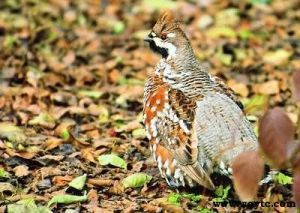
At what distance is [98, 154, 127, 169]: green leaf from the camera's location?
242 inches

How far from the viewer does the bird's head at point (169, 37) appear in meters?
6.06

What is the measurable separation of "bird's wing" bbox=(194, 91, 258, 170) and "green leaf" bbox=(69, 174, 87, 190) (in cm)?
97

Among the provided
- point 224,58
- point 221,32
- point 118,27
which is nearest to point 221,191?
point 224,58

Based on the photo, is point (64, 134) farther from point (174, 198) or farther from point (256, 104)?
point (256, 104)

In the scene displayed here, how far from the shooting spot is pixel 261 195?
5371 mm

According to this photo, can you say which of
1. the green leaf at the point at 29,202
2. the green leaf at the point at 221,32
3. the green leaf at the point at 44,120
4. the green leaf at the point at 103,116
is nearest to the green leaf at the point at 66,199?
the green leaf at the point at 29,202

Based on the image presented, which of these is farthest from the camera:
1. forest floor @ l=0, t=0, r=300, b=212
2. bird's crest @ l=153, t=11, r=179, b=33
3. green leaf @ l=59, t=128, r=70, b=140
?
green leaf @ l=59, t=128, r=70, b=140

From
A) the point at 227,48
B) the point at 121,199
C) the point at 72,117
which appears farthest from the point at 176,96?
the point at 227,48

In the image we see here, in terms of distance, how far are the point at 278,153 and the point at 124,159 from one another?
3120 mm

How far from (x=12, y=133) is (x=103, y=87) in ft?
6.92

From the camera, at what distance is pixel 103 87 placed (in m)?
8.58

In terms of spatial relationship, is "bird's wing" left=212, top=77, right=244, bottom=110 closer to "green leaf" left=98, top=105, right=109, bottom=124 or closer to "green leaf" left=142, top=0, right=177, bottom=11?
"green leaf" left=98, top=105, right=109, bottom=124

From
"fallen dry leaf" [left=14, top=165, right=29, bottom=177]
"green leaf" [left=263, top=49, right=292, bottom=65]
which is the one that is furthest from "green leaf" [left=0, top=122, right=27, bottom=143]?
"green leaf" [left=263, top=49, right=292, bottom=65]

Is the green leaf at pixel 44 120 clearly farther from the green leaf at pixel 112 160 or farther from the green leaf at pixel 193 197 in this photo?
the green leaf at pixel 193 197
